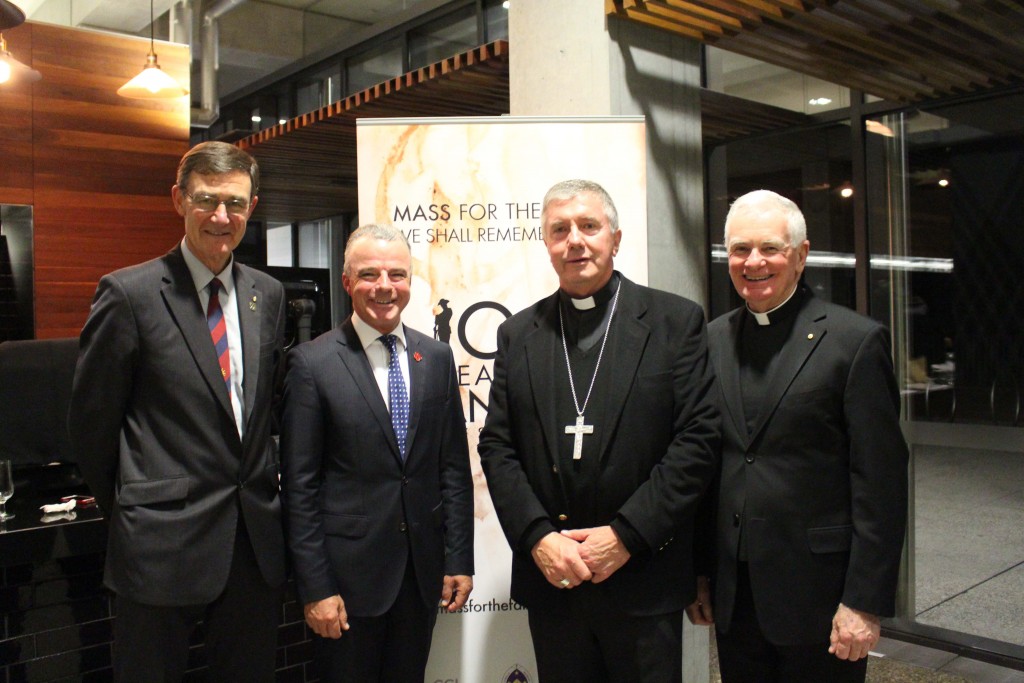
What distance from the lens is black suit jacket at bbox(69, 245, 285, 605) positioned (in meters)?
2.04

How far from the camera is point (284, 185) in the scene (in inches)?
319

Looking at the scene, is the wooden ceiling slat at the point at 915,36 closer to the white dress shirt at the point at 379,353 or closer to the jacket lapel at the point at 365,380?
the white dress shirt at the point at 379,353

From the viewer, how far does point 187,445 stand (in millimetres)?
2076

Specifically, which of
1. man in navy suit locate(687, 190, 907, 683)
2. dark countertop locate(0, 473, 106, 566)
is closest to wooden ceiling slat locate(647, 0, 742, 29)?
man in navy suit locate(687, 190, 907, 683)

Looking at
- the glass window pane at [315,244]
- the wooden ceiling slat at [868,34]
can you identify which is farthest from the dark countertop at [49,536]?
the glass window pane at [315,244]

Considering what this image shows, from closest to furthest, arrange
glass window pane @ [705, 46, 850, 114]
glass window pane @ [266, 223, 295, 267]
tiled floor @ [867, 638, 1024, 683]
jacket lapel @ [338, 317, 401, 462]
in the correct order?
jacket lapel @ [338, 317, 401, 462], tiled floor @ [867, 638, 1024, 683], glass window pane @ [705, 46, 850, 114], glass window pane @ [266, 223, 295, 267]

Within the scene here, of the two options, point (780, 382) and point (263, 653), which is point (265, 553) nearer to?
point (263, 653)

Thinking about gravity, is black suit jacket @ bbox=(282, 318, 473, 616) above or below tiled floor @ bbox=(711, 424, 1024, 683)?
above

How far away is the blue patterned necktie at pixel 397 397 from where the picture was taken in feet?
7.66

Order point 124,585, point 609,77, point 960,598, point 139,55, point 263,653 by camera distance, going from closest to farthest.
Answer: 1. point 124,585
2. point 263,653
3. point 609,77
4. point 960,598
5. point 139,55

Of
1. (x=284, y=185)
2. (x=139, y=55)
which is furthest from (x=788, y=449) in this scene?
(x=284, y=185)

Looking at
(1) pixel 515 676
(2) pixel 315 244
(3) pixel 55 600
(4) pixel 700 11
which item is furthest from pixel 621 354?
(2) pixel 315 244

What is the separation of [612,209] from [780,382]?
24.6 inches

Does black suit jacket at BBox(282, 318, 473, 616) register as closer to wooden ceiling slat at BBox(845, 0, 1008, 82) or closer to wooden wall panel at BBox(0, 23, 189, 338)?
wooden ceiling slat at BBox(845, 0, 1008, 82)
